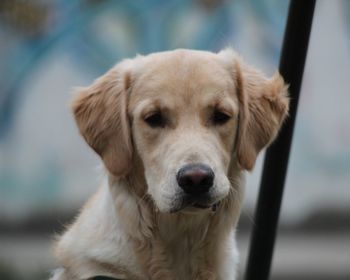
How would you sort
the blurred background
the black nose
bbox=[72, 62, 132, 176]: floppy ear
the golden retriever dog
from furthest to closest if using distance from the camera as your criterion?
1. the blurred background
2. bbox=[72, 62, 132, 176]: floppy ear
3. the golden retriever dog
4. the black nose

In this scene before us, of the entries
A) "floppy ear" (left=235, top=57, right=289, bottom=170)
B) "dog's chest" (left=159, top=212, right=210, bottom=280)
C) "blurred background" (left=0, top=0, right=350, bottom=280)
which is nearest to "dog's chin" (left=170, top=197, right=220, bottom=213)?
"dog's chest" (left=159, top=212, right=210, bottom=280)

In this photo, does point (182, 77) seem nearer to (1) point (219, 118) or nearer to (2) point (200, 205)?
(1) point (219, 118)

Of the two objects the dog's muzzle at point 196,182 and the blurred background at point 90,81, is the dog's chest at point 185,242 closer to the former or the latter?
the dog's muzzle at point 196,182

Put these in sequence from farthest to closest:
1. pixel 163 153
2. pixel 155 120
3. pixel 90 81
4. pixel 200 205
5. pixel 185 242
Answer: pixel 90 81, pixel 185 242, pixel 155 120, pixel 163 153, pixel 200 205

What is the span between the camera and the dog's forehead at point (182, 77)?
4.90m

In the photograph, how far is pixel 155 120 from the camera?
4.92 meters

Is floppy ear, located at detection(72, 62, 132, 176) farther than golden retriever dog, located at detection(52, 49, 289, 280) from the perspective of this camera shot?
Yes

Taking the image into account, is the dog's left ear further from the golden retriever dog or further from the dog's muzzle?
the dog's muzzle

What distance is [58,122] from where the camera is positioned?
10719mm

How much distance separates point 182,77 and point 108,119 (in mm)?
404

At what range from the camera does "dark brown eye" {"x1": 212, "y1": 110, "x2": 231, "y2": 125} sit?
16.2ft

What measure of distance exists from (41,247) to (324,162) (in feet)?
9.04

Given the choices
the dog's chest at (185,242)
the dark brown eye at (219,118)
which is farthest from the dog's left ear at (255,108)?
the dog's chest at (185,242)

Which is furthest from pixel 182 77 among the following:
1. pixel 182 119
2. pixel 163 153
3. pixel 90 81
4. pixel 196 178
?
pixel 90 81
